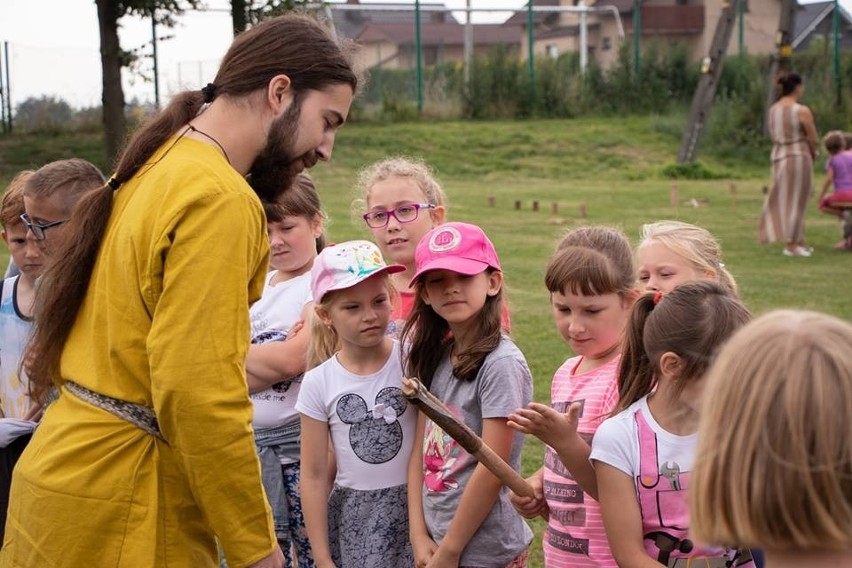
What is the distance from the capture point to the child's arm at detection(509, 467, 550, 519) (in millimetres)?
3326

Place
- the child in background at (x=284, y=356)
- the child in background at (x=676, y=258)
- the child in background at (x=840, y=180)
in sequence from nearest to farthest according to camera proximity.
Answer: the child in background at (x=676, y=258)
the child in background at (x=284, y=356)
the child in background at (x=840, y=180)

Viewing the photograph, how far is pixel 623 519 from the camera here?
9.39 ft

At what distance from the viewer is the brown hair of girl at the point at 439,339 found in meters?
3.45

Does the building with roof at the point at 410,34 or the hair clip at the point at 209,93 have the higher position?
the building with roof at the point at 410,34

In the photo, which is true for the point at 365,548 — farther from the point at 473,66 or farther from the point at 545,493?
the point at 473,66

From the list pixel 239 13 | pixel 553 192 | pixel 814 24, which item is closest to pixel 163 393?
pixel 553 192

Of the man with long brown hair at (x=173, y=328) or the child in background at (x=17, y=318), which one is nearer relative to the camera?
the man with long brown hair at (x=173, y=328)

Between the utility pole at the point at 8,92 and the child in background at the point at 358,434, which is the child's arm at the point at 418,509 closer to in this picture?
the child in background at the point at 358,434

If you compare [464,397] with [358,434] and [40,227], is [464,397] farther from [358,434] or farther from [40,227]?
[40,227]

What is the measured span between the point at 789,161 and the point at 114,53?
12655mm

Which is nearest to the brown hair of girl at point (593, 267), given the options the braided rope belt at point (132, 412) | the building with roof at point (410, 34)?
the braided rope belt at point (132, 412)

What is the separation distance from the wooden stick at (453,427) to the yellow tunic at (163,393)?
438mm

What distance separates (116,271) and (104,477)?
1.58 feet

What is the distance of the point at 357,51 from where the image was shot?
3.07 metres
